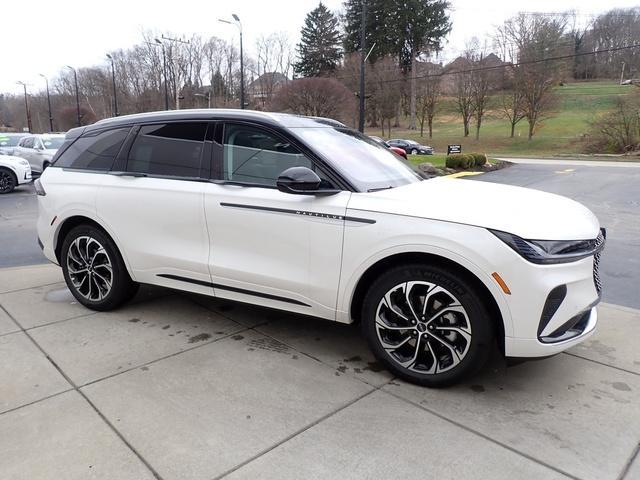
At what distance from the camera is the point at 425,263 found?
2.90 m

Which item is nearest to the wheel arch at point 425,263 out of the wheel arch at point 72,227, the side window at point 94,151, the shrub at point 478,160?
the wheel arch at point 72,227

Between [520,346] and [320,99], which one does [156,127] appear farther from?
[320,99]

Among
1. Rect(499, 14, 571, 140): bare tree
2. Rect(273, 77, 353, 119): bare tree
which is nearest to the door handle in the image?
Rect(273, 77, 353, 119): bare tree

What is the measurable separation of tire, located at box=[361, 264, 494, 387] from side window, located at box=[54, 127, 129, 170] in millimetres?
2600

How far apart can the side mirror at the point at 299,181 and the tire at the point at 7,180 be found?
13201mm

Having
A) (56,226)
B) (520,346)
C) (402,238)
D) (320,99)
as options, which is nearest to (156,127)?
(56,226)

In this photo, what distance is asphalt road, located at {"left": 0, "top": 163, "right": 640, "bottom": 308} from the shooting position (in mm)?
5523

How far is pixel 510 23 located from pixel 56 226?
5333 cm

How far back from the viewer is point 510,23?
4822 centimetres

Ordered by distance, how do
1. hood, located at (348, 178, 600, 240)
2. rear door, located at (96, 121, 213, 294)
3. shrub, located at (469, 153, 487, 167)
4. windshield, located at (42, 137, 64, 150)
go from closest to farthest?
hood, located at (348, 178, 600, 240), rear door, located at (96, 121, 213, 294), windshield, located at (42, 137, 64, 150), shrub, located at (469, 153, 487, 167)

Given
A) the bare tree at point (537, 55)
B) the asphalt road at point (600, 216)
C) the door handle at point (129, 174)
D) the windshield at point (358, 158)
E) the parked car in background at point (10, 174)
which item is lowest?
the asphalt road at point (600, 216)

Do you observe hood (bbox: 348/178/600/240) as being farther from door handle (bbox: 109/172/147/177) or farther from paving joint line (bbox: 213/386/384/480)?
door handle (bbox: 109/172/147/177)

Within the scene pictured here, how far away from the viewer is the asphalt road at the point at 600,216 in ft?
18.1

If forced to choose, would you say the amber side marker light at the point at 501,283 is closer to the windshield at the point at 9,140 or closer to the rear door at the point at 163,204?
the rear door at the point at 163,204
